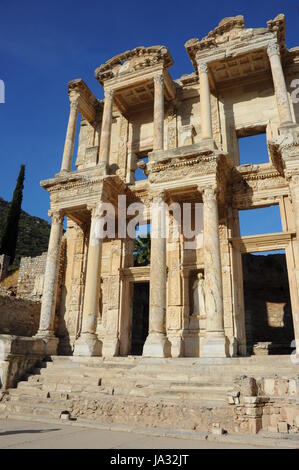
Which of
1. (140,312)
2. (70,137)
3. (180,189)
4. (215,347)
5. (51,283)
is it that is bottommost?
(215,347)

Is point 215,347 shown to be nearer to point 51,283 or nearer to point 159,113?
point 51,283

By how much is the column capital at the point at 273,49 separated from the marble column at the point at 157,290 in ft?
22.8

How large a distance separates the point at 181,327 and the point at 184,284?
162 centimetres

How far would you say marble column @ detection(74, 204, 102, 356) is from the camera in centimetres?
1216

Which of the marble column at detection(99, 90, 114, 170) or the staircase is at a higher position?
the marble column at detection(99, 90, 114, 170)

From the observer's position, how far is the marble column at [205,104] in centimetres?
1321

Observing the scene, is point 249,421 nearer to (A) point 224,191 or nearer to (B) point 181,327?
(B) point 181,327

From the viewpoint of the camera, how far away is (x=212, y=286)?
1114 centimetres

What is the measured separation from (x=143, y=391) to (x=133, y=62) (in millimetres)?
13776

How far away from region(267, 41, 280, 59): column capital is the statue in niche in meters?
8.86

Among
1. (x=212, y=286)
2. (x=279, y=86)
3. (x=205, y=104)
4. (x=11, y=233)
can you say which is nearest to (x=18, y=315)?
(x=212, y=286)

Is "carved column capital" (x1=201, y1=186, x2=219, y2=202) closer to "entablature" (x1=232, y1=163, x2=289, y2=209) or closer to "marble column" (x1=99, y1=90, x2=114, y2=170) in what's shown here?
"entablature" (x1=232, y1=163, x2=289, y2=209)

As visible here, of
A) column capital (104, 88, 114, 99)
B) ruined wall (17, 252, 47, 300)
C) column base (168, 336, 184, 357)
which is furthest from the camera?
ruined wall (17, 252, 47, 300)

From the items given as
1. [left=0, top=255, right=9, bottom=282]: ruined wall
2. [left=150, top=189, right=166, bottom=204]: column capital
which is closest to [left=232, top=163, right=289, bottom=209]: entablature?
[left=150, top=189, right=166, bottom=204]: column capital
